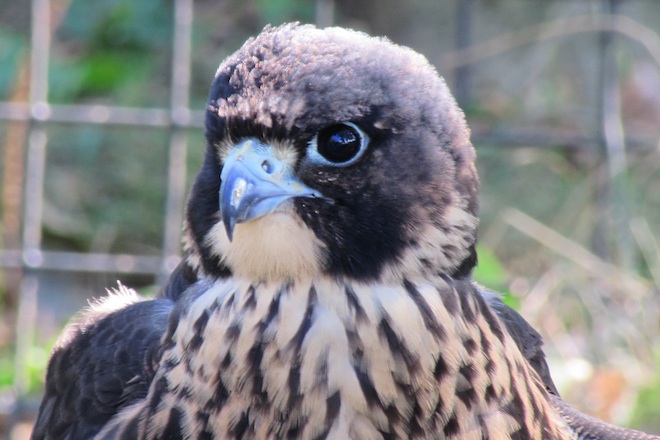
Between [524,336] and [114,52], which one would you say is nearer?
[524,336]

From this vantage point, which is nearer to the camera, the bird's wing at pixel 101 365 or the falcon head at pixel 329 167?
the falcon head at pixel 329 167

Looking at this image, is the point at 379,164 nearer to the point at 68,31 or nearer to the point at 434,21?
the point at 434,21

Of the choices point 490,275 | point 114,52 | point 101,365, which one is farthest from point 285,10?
point 101,365

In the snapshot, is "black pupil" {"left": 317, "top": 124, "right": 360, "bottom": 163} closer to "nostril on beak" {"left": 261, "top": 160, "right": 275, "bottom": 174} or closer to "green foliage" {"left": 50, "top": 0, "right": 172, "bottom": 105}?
"nostril on beak" {"left": 261, "top": 160, "right": 275, "bottom": 174}

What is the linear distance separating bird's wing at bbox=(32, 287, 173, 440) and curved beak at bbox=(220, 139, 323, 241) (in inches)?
22.1

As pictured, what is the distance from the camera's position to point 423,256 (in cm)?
230

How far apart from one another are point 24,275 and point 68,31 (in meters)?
2.91

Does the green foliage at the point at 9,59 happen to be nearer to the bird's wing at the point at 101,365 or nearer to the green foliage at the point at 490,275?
the green foliage at the point at 490,275

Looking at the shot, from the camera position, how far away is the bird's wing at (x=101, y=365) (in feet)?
8.55

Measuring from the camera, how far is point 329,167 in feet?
7.32

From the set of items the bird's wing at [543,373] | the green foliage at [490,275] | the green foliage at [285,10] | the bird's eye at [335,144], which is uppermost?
the green foliage at [285,10]

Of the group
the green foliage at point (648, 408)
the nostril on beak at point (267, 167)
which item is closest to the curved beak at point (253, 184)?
the nostril on beak at point (267, 167)

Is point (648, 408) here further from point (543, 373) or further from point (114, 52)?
point (114, 52)

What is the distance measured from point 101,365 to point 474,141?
3.40 meters
